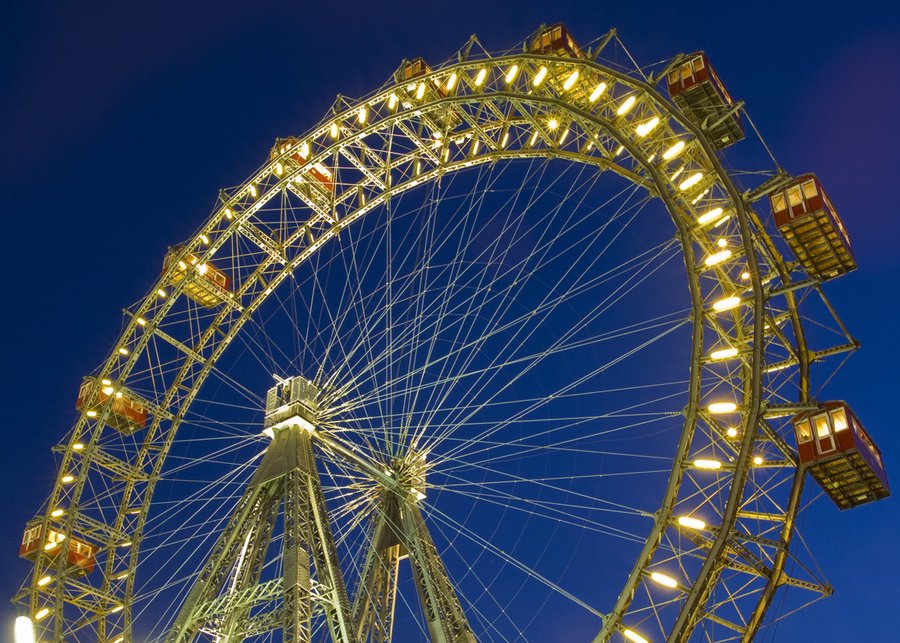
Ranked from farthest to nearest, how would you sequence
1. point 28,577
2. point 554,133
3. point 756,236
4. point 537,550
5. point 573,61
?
point 537,550
point 28,577
point 554,133
point 573,61
point 756,236

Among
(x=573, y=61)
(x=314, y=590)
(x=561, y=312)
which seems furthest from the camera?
(x=561, y=312)

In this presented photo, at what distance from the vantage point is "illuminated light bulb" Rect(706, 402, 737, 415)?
70.4 ft

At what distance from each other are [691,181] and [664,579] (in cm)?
906

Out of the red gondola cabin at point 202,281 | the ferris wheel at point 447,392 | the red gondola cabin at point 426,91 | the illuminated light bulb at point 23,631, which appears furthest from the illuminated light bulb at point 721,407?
the red gondola cabin at point 202,281

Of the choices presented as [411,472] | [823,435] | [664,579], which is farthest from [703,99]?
[411,472]

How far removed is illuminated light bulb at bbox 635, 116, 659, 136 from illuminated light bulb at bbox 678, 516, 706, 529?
9.04 metres

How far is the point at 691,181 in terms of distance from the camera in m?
23.1

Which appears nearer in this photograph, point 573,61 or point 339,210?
point 573,61

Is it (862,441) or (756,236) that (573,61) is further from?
(862,441)

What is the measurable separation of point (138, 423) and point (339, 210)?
9.57 meters

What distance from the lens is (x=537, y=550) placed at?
8544 cm

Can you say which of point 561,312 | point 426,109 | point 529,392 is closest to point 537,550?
point 529,392

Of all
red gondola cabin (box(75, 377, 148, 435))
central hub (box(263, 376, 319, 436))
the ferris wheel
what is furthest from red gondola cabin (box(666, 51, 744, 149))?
red gondola cabin (box(75, 377, 148, 435))

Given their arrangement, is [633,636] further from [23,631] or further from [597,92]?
[23,631]
